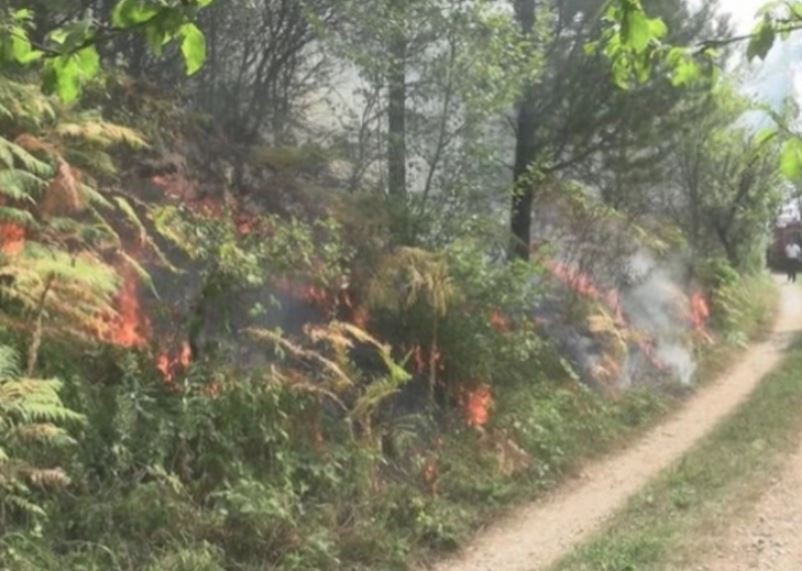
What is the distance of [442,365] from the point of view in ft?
33.0

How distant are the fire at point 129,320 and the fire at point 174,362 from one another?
0.20 metres

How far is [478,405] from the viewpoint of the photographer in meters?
9.96

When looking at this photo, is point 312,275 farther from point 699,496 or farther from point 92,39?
point 92,39

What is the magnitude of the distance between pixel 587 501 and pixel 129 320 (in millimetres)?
4603

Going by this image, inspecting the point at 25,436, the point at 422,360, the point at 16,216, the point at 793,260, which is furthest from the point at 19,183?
the point at 793,260

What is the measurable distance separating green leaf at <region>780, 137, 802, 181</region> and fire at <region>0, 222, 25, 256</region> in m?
5.43

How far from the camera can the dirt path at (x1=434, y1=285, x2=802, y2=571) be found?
7309 millimetres

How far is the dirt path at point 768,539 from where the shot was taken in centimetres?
678

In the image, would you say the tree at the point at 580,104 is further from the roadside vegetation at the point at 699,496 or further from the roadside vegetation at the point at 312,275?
the roadside vegetation at the point at 699,496

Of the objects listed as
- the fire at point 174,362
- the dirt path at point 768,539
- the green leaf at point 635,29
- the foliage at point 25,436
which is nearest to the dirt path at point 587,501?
the dirt path at point 768,539

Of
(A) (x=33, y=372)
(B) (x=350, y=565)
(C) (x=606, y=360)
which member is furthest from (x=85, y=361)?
(C) (x=606, y=360)

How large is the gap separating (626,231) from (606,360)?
3.88m

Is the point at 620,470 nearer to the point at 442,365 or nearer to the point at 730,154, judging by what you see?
the point at 442,365

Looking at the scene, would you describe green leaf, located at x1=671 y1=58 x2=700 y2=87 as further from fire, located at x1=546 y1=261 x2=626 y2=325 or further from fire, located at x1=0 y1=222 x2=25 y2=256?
fire, located at x1=546 y1=261 x2=626 y2=325
